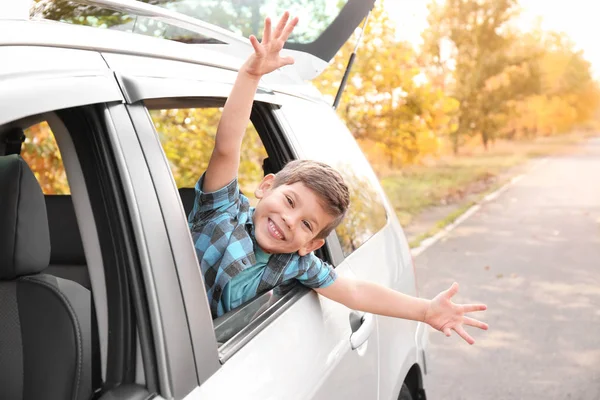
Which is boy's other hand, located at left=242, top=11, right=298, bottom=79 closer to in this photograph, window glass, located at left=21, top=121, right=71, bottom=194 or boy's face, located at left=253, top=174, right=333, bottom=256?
boy's face, located at left=253, top=174, right=333, bottom=256

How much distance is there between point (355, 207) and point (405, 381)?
0.75 metres

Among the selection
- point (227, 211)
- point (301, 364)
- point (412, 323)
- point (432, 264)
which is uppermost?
point (227, 211)

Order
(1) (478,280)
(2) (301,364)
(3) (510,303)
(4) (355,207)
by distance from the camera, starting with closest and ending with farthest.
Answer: (2) (301,364)
(4) (355,207)
(3) (510,303)
(1) (478,280)

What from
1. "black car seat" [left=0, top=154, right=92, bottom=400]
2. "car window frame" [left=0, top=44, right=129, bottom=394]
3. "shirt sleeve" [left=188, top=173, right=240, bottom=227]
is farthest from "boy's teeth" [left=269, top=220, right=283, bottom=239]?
"car window frame" [left=0, top=44, right=129, bottom=394]

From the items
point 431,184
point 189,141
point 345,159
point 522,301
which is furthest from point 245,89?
point 431,184

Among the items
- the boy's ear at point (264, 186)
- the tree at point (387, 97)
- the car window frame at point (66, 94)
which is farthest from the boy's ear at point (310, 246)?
the tree at point (387, 97)

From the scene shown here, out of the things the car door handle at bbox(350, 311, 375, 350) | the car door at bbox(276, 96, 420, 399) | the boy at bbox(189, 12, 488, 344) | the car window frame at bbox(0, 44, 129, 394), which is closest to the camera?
the car window frame at bbox(0, 44, 129, 394)

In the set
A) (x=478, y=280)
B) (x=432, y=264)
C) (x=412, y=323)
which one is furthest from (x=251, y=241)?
(x=432, y=264)

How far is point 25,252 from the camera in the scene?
1.63m

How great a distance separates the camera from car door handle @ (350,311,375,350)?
238cm

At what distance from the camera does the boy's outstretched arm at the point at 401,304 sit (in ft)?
7.54

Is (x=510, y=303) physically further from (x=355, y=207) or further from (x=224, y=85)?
(x=224, y=85)

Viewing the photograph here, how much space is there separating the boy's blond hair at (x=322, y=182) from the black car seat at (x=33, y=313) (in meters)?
0.77

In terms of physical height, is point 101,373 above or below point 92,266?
below
